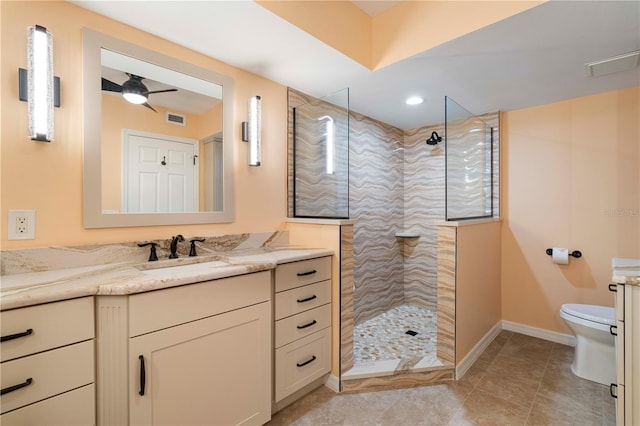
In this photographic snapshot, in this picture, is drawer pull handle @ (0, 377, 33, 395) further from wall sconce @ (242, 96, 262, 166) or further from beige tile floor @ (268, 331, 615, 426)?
wall sconce @ (242, 96, 262, 166)

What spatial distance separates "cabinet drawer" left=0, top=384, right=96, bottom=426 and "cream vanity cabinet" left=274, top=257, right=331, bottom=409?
2.89ft

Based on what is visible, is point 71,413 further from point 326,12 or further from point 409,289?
point 409,289

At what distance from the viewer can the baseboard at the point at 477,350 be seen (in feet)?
7.23

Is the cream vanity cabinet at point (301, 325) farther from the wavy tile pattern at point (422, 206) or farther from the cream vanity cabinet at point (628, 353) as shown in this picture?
the wavy tile pattern at point (422, 206)

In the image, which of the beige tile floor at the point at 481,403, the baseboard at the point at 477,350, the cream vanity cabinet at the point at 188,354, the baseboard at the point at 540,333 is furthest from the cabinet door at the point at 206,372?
the baseboard at the point at 540,333

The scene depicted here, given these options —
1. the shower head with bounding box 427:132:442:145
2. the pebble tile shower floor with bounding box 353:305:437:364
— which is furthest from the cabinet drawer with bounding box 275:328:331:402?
the shower head with bounding box 427:132:442:145

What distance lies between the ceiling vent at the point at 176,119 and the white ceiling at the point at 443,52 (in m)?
0.45

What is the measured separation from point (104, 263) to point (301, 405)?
1443 millimetres

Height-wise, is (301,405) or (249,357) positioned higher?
(249,357)

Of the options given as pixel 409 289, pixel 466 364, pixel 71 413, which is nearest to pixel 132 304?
pixel 71 413

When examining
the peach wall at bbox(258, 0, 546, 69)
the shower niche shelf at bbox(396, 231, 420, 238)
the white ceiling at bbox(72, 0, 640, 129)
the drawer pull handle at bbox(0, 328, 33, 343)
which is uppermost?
the peach wall at bbox(258, 0, 546, 69)

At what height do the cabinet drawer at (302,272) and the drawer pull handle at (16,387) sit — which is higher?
the cabinet drawer at (302,272)

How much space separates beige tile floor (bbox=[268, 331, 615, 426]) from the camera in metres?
1.72

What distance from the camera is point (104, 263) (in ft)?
5.12
